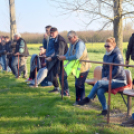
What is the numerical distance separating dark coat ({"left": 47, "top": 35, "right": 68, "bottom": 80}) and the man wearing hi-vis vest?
26.3 inches

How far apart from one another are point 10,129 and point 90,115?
1519 millimetres

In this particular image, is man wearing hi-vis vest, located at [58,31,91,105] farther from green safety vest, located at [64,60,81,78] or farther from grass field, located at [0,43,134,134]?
grass field, located at [0,43,134,134]

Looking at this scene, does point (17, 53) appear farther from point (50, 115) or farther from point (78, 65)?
point (50, 115)

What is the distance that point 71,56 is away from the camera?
4.77m

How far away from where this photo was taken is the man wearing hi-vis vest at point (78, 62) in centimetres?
470

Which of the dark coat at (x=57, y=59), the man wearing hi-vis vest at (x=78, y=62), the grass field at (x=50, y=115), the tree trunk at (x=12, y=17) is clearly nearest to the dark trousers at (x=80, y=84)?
the man wearing hi-vis vest at (x=78, y=62)

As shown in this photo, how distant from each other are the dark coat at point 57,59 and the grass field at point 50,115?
0.61 meters

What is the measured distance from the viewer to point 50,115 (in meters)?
4.21

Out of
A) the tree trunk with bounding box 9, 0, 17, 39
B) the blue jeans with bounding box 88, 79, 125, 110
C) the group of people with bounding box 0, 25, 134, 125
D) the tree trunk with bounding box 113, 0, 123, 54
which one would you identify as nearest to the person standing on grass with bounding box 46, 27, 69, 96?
the group of people with bounding box 0, 25, 134, 125

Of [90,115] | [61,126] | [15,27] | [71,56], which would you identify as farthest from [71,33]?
[15,27]

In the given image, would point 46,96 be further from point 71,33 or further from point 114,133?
point 114,133

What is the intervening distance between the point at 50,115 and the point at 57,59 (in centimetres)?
192

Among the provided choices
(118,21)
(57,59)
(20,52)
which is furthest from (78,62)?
(118,21)

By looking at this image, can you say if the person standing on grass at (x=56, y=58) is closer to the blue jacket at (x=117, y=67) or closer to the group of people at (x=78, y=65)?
the group of people at (x=78, y=65)
